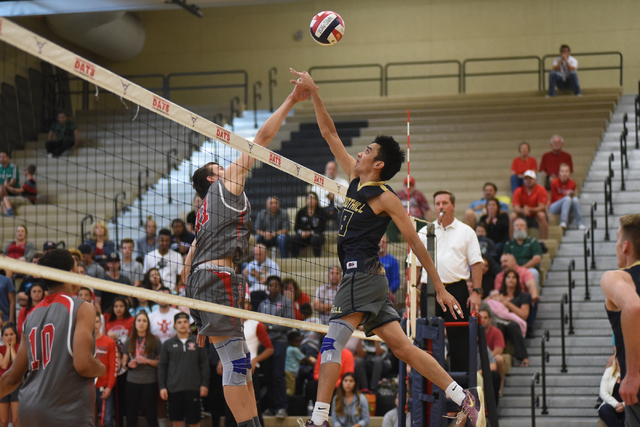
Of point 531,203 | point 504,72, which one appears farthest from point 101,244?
point 504,72

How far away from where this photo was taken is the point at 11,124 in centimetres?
2019

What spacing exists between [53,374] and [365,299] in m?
2.15

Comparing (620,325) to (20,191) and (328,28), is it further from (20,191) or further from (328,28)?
(20,191)

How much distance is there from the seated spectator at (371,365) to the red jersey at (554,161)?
623 centimetres

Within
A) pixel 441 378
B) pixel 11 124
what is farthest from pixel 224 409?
pixel 11 124

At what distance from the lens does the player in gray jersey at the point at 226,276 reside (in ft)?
18.0

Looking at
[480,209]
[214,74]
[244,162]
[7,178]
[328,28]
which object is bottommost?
[244,162]

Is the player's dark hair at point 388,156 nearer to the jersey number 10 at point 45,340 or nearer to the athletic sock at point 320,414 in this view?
the athletic sock at point 320,414

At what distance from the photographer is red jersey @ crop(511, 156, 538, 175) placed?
612 inches

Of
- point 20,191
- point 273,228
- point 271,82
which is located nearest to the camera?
point 273,228

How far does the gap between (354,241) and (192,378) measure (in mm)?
5680

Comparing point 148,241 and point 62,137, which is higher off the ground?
point 62,137

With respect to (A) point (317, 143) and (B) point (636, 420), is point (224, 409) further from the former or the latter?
(A) point (317, 143)

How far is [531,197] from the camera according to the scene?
46.1ft
